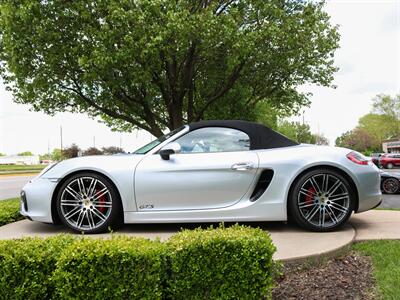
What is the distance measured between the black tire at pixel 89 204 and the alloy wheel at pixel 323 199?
207 cm

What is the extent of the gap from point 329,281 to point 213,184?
1.58m

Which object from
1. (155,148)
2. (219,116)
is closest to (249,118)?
(219,116)

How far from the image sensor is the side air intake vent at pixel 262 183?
4.21 meters

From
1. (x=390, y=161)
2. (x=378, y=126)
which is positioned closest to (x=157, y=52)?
(x=390, y=161)

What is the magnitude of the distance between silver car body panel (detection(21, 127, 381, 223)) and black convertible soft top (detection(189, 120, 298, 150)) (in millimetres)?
184

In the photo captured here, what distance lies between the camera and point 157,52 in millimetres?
10953

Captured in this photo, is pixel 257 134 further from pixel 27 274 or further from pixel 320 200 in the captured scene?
pixel 27 274

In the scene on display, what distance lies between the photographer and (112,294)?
2523mm

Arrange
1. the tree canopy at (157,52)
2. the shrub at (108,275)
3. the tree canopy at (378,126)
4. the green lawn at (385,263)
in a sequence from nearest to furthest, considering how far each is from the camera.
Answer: the shrub at (108,275) → the green lawn at (385,263) → the tree canopy at (157,52) → the tree canopy at (378,126)

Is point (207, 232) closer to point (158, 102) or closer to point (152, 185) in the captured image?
point (152, 185)

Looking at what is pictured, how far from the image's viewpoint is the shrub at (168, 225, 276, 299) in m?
2.54

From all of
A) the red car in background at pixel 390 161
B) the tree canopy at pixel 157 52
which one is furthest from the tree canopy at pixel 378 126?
the tree canopy at pixel 157 52

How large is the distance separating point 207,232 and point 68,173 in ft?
7.18

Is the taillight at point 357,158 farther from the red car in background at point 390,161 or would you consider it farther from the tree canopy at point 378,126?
the tree canopy at point 378,126
